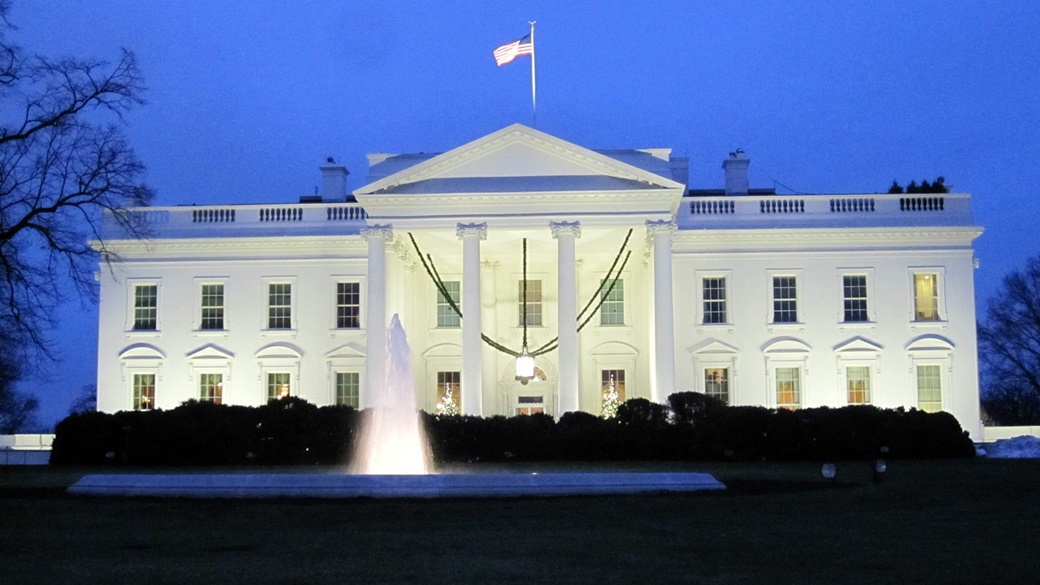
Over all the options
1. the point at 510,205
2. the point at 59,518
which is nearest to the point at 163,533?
the point at 59,518

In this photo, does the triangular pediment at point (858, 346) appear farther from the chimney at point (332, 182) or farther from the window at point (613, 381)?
the chimney at point (332, 182)

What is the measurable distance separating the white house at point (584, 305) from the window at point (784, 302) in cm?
5

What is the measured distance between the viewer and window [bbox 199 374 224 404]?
42.3 metres

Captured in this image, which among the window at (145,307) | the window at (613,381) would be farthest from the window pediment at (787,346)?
the window at (145,307)

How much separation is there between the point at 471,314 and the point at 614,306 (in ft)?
24.5

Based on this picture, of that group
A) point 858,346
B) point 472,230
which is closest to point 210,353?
point 472,230

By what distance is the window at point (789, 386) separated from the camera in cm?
4147

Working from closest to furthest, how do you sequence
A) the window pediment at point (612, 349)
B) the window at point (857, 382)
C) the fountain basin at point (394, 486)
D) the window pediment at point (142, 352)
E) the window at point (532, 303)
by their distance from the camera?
the fountain basin at point (394, 486)
the window at point (857, 382)
the window pediment at point (142, 352)
the window pediment at point (612, 349)
the window at point (532, 303)

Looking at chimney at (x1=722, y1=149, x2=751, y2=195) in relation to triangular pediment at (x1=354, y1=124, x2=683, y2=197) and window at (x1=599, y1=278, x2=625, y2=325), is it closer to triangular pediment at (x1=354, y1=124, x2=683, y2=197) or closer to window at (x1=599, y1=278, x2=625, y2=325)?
window at (x1=599, y1=278, x2=625, y2=325)

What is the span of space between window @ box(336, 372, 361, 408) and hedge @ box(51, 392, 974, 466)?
9.77 m

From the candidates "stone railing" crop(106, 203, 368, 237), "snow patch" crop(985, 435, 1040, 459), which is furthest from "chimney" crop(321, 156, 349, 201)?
"snow patch" crop(985, 435, 1040, 459)

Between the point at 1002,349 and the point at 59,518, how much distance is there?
60.7 metres

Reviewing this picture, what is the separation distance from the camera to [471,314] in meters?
37.5

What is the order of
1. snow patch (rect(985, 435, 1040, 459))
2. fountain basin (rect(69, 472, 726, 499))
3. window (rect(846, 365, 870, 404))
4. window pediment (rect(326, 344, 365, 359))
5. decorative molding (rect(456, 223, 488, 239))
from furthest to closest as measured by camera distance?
window pediment (rect(326, 344, 365, 359)) < window (rect(846, 365, 870, 404)) < decorative molding (rect(456, 223, 488, 239)) < snow patch (rect(985, 435, 1040, 459)) < fountain basin (rect(69, 472, 726, 499))
